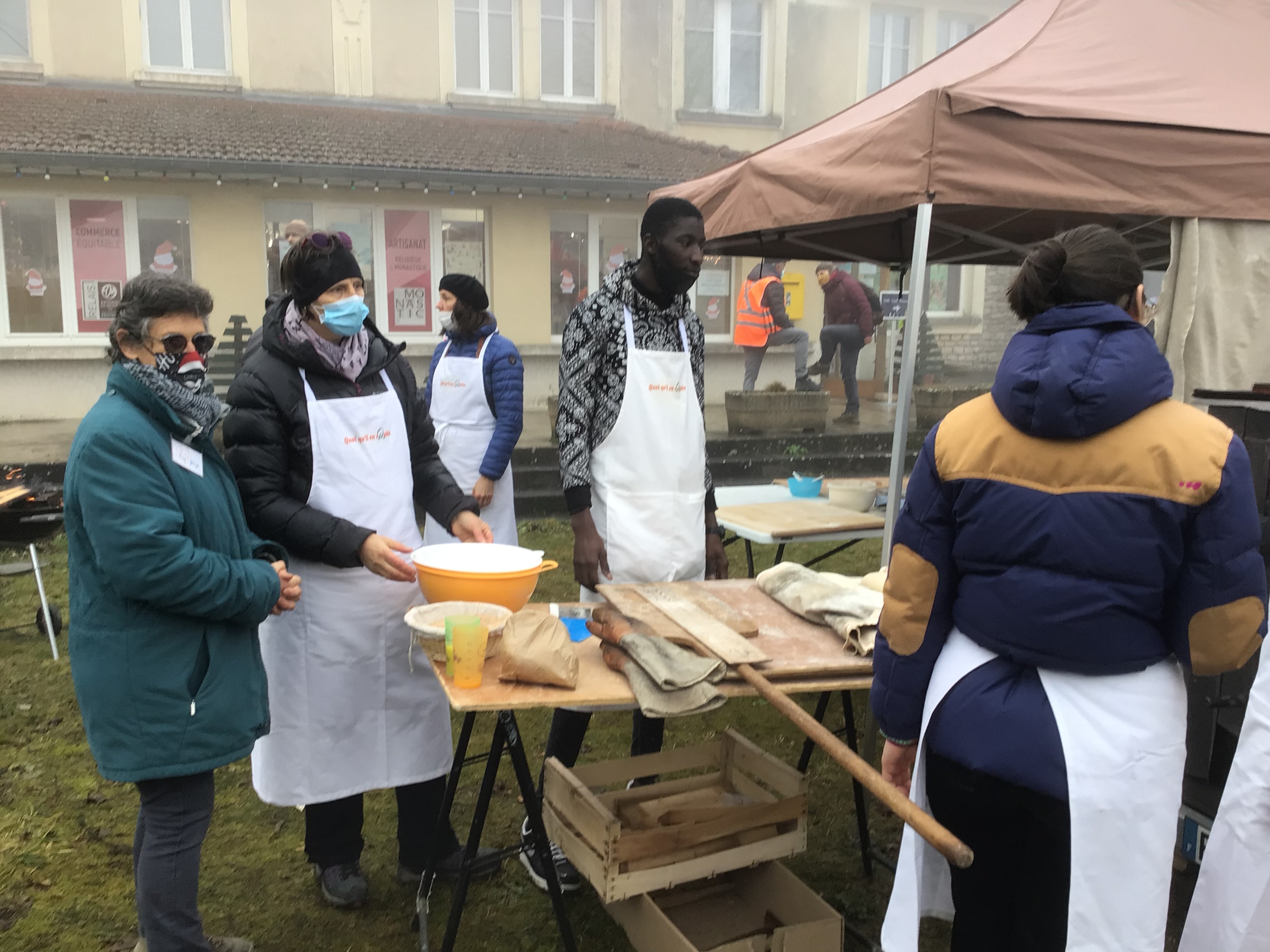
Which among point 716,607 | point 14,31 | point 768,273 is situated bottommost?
point 716,607

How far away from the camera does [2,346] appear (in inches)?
417

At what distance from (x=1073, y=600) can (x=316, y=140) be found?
11.4 metres

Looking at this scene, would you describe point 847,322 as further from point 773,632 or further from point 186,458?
point 186,458

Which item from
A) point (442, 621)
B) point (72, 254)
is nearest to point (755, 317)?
point (72, 254)

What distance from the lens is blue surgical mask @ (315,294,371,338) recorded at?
256 cm

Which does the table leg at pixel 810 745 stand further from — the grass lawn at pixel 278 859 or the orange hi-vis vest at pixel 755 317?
the orange hi-vis vest at pixel 755 317

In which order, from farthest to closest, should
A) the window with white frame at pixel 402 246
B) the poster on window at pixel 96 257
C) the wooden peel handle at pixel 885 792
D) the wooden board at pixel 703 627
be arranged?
the window with white frame at pixel 402 246 < the poster on window at pixel 96 257 < the wooden board at pixel 703 627 < the wooden peel handle at pixel 885 792

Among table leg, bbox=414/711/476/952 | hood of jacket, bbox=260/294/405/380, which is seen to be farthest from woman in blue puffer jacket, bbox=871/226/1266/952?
hood of jacket, bbox=260/294/405/380

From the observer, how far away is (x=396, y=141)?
11695 millimetres

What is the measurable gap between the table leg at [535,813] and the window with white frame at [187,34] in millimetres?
12996

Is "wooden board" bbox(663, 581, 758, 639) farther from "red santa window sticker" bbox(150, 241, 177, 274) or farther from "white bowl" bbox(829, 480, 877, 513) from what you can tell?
"red santa window sticker" bbox(150, 241, 177, 274)

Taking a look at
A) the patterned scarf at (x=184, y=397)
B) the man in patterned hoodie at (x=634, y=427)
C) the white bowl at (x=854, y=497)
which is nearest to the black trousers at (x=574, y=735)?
the man in patterned hoodie at (x=634, y=427)

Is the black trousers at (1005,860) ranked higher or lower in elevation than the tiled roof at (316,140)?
lower

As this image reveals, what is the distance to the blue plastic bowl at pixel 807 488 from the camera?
499 cm
